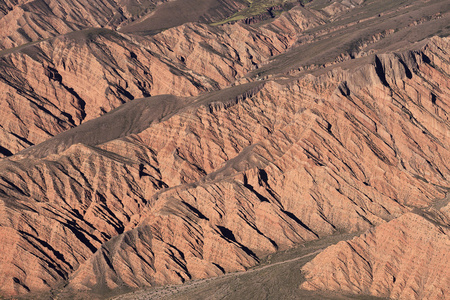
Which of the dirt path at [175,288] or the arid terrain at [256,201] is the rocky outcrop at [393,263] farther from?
the dirt path at [175,288]

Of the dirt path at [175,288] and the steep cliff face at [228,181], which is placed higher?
the steep cliff face at [228,181]

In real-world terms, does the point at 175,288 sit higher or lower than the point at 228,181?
lower

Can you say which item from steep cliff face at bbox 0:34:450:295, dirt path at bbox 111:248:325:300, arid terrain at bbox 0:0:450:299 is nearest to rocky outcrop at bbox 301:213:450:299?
arid terrain at bbox 0:0:450:299

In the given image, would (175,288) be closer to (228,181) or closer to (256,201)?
(256,201)

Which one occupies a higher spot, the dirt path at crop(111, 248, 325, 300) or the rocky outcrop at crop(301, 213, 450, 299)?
the dirt path at crop(111, 248, 325, 300)

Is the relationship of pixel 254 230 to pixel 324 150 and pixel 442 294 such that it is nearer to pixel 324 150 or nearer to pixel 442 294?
pixel 324 150

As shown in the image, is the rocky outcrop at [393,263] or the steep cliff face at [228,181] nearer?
the rocky outcrop at [393,263]

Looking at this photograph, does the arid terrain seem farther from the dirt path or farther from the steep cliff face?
the dirt path

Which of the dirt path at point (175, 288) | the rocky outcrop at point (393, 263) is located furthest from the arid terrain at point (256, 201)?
the dirt path at point (175, 288)

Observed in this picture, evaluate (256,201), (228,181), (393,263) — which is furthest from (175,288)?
(393,263)
